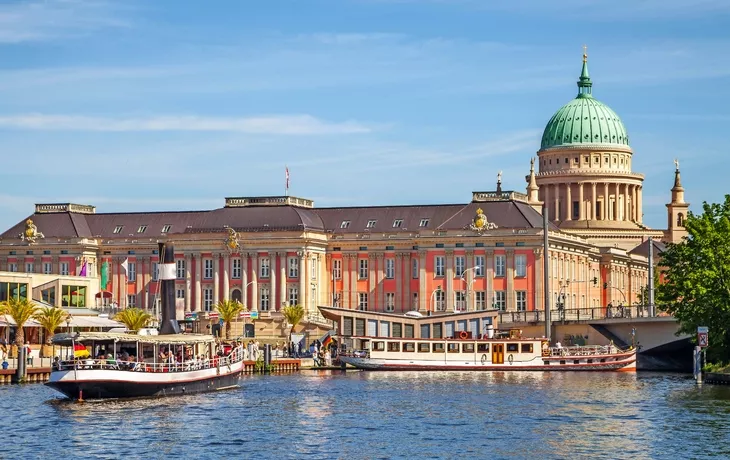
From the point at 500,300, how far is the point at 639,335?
136 ft

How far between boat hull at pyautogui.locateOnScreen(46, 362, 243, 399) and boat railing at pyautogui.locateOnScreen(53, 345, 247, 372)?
1.16ft

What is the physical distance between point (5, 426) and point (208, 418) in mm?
11602

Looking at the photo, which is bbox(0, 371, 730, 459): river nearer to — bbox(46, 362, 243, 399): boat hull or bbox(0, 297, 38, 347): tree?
bbox(46, 362, 243, 399): boat hull

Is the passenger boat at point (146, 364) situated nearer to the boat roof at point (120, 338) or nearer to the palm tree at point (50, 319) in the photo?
the boat roof at point (120, 338)

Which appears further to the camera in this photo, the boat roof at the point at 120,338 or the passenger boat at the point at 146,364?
the boat roof at the point at 120,338

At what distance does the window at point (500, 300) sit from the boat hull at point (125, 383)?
290 ft

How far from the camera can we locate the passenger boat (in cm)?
10231

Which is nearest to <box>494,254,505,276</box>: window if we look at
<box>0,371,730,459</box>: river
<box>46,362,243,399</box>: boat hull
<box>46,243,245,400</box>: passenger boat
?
<box>0,371,730,459</box>: river

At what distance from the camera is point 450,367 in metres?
149

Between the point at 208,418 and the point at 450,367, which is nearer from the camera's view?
the point at 208,418

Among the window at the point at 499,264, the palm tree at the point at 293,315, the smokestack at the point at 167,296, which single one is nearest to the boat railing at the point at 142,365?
the smokestack at the point at 167,296

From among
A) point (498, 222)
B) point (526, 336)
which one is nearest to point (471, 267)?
point (498, 222)

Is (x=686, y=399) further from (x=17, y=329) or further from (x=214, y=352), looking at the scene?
(x=17, y=329)

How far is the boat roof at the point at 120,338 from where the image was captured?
10306cm
